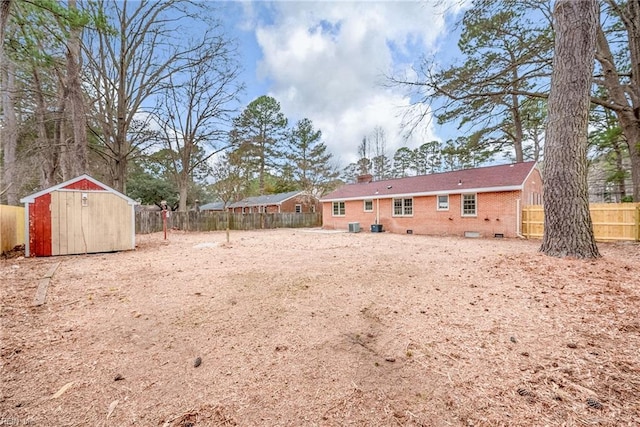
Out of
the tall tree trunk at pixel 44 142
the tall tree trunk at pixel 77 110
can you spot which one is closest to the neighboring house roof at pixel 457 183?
the tall tree trunk at pixel 77 110

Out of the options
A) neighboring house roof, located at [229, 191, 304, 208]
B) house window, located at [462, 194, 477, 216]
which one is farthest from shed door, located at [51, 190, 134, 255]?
neighboring house roof, located at [229, 191, 304, 208]

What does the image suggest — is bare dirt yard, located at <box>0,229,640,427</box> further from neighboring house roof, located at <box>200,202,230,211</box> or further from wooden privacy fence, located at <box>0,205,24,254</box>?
neighboring house roof, located at <box>200,202,230,211</box>

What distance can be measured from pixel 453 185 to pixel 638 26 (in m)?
8.25

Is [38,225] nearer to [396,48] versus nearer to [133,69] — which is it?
[133,69]

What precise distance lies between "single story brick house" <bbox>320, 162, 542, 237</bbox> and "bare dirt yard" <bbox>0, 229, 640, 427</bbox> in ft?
29.8

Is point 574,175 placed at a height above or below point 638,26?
below

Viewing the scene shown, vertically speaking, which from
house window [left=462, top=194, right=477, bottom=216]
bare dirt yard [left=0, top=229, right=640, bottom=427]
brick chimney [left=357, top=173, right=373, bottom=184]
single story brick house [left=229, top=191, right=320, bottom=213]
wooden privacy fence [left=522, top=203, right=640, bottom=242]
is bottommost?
bare dirt yard [left=0, top=229, right=640, bottom=427]

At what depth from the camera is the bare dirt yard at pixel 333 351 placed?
5.78 feet

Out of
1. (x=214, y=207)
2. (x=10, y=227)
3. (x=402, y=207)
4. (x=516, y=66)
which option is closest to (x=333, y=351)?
(x=516, y=66)

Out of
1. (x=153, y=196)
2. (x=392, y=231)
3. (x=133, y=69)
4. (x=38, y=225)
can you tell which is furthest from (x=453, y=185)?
(x=153, y=196)

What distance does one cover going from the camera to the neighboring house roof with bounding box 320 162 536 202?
43.0ft

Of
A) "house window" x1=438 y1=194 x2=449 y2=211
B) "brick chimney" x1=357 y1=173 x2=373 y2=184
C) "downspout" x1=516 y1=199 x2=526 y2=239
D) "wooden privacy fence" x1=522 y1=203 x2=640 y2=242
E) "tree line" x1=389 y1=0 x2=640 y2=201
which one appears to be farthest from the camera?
"brick chimney" x1=357 y1=173 x2=373 y2=184

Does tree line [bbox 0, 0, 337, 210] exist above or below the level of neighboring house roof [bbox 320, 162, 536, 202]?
above

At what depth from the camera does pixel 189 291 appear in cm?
422
